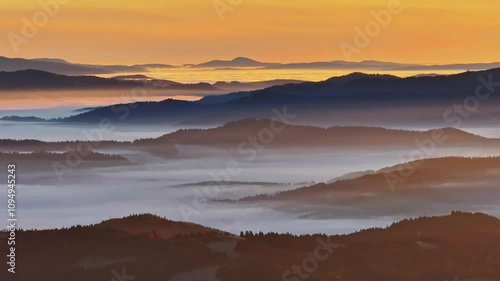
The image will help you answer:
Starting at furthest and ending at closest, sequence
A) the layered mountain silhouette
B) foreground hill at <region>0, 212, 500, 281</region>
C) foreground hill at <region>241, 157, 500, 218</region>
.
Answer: the layered mountain silhouette, foreground hill at <region>241, 157, 500, 218</region>, foreground hill at <region>0, 212, 500, 281</region>

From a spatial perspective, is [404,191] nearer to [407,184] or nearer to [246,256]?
[407,184]

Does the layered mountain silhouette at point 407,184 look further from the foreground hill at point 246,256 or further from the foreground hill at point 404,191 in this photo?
the foreground hill at point 246,256

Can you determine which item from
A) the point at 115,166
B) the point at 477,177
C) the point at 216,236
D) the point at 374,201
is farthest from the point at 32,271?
the point at 477,177

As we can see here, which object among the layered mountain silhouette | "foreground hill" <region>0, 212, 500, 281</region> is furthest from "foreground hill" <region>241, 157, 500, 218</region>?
"foreground hill" <region>0, 212, 500, 281</region>

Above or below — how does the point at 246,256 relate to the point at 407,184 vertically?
below

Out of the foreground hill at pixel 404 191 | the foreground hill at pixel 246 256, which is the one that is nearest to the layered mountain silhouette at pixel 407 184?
the foreground hill at pixel 404 191

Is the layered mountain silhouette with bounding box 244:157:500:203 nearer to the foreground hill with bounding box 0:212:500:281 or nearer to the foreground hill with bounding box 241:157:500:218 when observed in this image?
the foreground hill with bounding box 241:157:500:218

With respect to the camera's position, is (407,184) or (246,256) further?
(407,184)

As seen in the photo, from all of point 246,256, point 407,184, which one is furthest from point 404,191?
point 246,256
